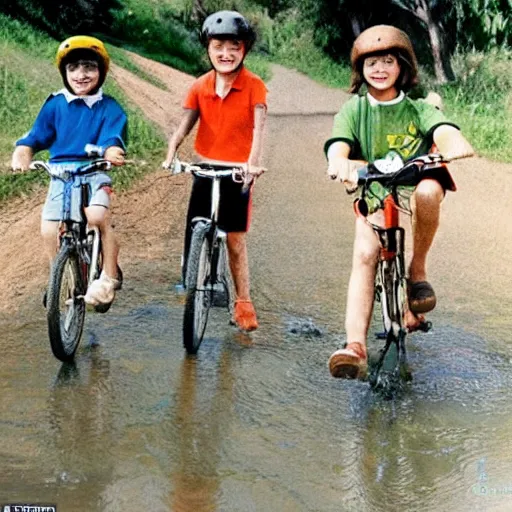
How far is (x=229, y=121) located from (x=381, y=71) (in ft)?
3.18

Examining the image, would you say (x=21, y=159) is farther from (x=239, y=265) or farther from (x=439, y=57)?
(x=439, y=57)

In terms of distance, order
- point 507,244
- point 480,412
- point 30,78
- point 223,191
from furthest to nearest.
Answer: point 30,78, point 507,244, point 223,191, point 480,412

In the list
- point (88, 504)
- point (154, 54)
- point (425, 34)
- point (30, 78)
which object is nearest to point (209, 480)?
point (88, 504)

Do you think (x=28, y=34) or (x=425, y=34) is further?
(x=425, y=34)

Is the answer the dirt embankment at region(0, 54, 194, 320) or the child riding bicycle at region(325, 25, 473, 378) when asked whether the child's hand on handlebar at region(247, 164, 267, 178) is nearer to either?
the child riding bicycle at region(325, 25, 473, 378)

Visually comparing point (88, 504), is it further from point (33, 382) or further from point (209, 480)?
point (33, 382)

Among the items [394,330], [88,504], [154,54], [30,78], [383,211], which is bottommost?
[88,504]

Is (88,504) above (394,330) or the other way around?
the other way around

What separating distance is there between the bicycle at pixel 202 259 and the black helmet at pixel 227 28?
624 mm

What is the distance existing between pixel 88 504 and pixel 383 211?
184 cm

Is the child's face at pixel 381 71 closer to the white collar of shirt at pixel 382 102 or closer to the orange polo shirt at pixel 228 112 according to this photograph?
the white collar of shirt at pixel 382 102

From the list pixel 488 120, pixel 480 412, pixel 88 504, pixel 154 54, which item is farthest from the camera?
pixel 154 54

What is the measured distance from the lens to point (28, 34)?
41.6 feet

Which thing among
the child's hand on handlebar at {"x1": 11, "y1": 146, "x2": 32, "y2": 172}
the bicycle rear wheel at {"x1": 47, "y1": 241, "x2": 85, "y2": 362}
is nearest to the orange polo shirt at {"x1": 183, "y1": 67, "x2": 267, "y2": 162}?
the child's hand on handlebar at {"x1": 11, "y1": 146, "x2": 32, "y2": 172}
